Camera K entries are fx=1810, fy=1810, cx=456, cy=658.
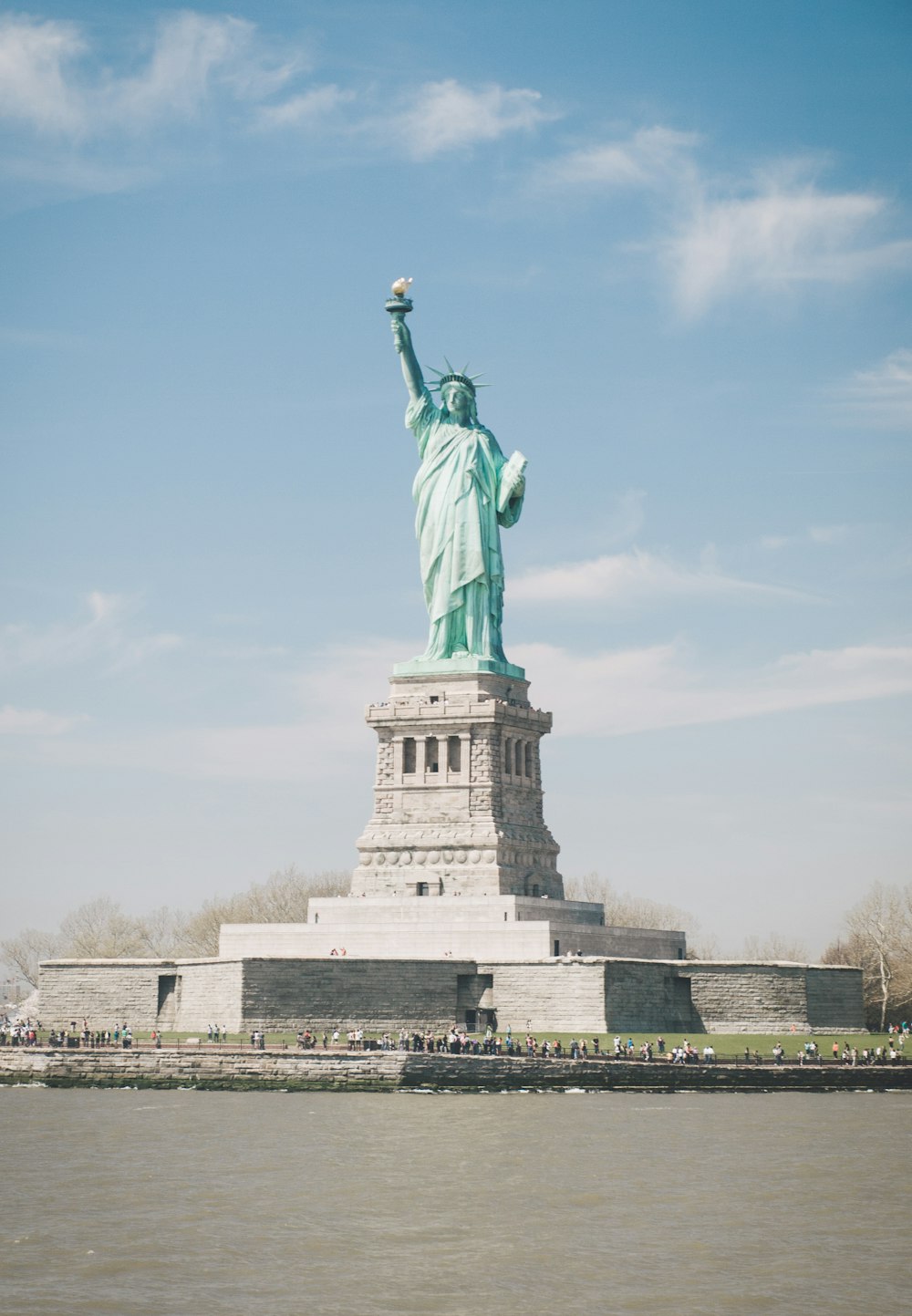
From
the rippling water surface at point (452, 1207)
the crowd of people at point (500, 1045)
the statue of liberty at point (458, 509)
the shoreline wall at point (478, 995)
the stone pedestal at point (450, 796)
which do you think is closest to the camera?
the rippling water surface at point (452, 1207)

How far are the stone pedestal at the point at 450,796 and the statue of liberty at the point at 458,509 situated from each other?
1.38 metres

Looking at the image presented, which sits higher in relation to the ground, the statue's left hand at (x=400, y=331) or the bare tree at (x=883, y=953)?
the statue's left hand at (x=400, y=331)

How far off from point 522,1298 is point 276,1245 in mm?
4360

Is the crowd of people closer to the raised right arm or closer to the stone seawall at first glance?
the stone seawall

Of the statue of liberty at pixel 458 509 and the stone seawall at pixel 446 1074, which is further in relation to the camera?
the statue of liberty at pixel 458 509

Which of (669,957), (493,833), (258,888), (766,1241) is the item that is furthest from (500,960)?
(258,888)

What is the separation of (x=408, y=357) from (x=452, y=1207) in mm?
34548

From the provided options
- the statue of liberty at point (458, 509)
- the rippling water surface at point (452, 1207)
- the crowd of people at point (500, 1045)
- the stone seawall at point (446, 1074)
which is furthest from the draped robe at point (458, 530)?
the rippling water surface at point (452, 1207)

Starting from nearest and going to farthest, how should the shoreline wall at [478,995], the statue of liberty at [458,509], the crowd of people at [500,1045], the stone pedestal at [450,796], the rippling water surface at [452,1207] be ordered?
1. the rippling water surface at [452,1207]
2. the crowd of people at [500,1045]
3. the shoreline wall at [478,995]
4. the stone pedestal at [450,796]
5. the statue of liberty at [458,509]

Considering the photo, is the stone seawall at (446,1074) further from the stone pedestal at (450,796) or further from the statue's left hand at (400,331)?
the statue's left hand at (400,331)

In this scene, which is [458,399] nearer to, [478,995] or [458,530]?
[458,530]

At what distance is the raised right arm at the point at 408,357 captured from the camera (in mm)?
57344

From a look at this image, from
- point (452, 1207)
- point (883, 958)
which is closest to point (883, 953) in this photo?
point (883, 958)

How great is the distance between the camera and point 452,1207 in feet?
92.5
